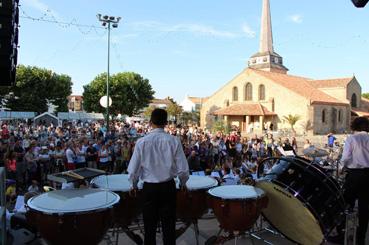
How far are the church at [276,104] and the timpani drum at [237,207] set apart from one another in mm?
39179

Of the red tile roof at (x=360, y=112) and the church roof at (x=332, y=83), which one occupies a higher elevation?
the church roof at (x=332, y=83)

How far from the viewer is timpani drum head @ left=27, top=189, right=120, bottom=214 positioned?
3.44 metres

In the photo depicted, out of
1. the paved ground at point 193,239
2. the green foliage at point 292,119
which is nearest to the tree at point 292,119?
the green foliage at point 292,119

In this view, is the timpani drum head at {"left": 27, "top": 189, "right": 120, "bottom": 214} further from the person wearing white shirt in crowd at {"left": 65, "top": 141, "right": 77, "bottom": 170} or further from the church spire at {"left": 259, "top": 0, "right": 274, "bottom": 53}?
the church spire at {"left": 259, "top": 0, "right": 274, "bottom": 53}

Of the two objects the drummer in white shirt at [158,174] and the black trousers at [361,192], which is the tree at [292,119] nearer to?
the black trousers at [361,192]

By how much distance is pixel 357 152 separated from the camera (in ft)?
16.0

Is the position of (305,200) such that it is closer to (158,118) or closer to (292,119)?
(158,118)

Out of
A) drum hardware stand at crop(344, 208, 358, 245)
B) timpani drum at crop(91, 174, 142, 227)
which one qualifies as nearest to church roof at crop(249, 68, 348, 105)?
drum hardware stand at crop(344, 208, 358, 245)

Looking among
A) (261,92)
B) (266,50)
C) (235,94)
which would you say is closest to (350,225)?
(261,92)

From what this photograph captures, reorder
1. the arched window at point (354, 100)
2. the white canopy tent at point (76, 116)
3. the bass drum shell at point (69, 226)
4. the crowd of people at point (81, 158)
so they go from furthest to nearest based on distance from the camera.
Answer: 1. the arched window at point (354, 100)
2. the white canopy tent at point (76, 116)
3. the crowd of people at point (81, 158)
4. the bass drum shell at point (69, 226)

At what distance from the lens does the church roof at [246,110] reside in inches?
1703

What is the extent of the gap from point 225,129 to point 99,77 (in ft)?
76.4

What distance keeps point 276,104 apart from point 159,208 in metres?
42.2

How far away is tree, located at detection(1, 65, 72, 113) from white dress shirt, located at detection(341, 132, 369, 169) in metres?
46.4
